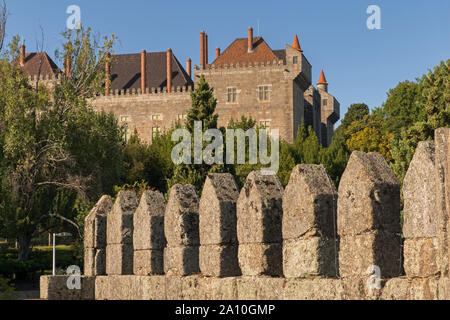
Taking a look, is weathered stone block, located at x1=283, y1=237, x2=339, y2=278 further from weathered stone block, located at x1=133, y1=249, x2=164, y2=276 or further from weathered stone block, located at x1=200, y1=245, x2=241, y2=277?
weathered stone block, located at x1=133, y1=249, x2=164, y2=276

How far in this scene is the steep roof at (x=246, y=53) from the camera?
73812 mm

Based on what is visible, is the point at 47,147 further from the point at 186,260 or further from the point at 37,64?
the point at 37,64

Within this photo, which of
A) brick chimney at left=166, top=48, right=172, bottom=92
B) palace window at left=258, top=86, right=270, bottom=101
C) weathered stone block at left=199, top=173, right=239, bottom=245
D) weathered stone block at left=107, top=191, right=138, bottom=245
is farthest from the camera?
brick chimney at left=166, top=48, right=172, bottom=92

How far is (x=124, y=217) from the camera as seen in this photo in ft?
38.1

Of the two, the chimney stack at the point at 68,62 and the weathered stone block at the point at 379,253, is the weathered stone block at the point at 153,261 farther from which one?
the chimney stack at the point at 68,62

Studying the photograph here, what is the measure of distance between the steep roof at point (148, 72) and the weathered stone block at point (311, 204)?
233 ft

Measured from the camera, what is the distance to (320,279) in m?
7.18

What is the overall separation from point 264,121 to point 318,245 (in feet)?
211

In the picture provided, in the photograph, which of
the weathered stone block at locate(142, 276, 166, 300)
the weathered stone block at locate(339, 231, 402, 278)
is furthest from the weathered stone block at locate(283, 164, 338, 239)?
the weathered stone block at locate(142, 276, 166, 300)

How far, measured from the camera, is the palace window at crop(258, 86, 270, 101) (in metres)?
71.8

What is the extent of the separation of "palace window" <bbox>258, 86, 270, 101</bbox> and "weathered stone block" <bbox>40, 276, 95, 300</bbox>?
59.4m

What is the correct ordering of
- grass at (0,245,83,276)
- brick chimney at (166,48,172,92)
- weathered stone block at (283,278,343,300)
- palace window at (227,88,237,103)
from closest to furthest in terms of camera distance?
weathered stone block at (283,278,343,300)
grass at (0,245,83,276)
palace window at (227,88,237,103)
brick chimney at (166,48,172,92)

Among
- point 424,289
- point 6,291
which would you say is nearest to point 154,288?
→ point 6,291

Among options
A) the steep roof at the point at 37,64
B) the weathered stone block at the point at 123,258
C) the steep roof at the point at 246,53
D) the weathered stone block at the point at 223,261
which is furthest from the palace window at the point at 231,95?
Answer: the weathered stone block at the point at 223,261
